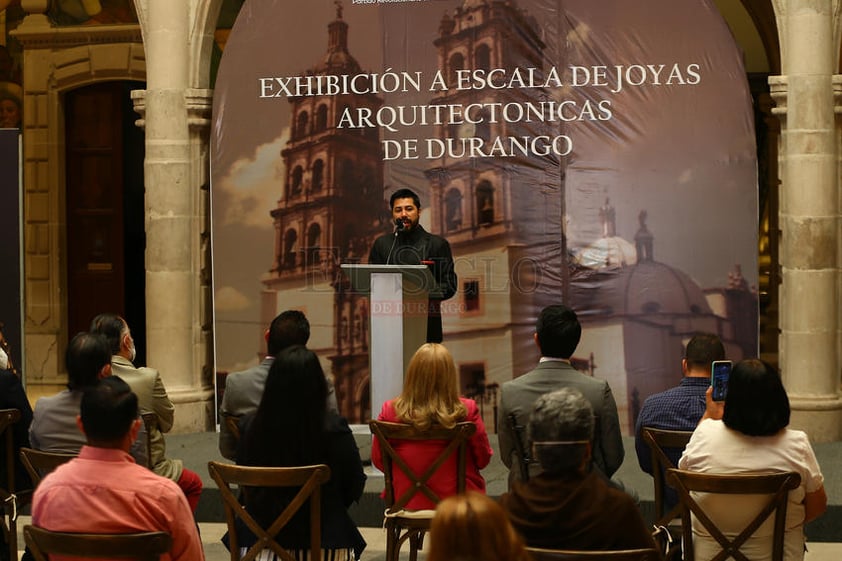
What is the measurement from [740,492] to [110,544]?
1.86 meters

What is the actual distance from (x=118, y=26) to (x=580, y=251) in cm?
544

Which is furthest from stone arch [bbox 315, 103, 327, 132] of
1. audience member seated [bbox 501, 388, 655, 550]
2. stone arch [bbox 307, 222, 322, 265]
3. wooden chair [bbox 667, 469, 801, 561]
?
audience member seated [bbox 501, 388, 655, 550]

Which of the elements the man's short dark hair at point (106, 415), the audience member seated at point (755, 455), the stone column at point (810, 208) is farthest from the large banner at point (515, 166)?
the man's short dark hair at point (106, 415)

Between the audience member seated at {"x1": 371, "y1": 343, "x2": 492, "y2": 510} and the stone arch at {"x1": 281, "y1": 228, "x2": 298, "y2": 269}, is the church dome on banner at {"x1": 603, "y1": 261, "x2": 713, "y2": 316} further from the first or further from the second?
the audience member seated at {"x1": 371, "y1": 343, "x2": 492, "y2": 510}

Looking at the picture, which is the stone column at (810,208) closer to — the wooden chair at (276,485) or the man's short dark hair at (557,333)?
the man's short dark hair at (557,333)

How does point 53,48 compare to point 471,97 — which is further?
point 53,48

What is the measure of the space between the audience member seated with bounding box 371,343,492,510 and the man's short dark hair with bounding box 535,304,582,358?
338 mm

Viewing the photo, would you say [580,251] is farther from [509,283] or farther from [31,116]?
[31,116]

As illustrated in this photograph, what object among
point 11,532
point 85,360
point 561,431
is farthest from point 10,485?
point 561,431

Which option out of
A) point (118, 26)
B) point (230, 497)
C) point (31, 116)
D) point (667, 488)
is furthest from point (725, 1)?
point (230, 497)

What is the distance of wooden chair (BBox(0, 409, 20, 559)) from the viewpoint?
215 inches

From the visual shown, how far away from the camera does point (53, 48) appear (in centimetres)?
1212

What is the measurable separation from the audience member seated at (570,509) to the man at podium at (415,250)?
152 inches

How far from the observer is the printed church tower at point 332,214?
344 inches
